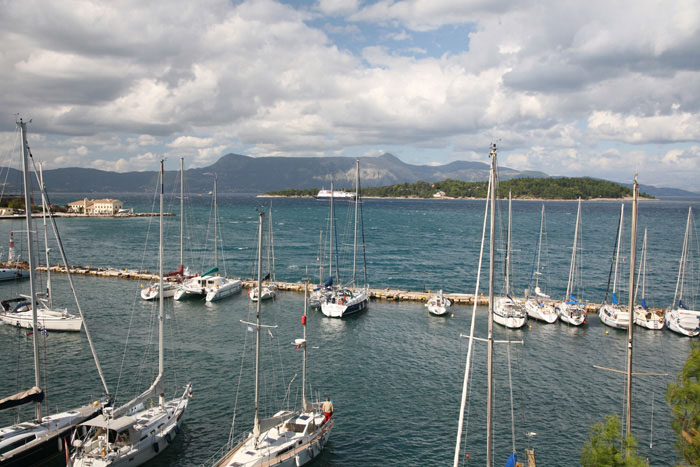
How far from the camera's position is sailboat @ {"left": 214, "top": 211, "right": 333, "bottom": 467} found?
2014cm

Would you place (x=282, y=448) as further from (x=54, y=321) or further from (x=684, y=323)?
(x=684, y=323)

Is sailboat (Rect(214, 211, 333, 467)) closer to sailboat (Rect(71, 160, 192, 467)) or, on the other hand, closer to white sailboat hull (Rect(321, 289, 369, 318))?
sailboat (Rect(71, 160, 192, 467))

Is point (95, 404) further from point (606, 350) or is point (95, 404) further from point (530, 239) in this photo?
point (530, 239)

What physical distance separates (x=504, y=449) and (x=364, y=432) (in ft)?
23.2

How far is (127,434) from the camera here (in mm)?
21094

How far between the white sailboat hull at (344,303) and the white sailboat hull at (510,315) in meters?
13.1

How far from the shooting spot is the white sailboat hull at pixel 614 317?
43281 mm

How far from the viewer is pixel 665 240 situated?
115 meters

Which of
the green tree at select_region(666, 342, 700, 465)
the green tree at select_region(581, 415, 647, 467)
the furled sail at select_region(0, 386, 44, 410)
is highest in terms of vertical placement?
the green tree at select_region(666, 342, 700, 465)

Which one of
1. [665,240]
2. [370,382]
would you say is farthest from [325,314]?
[665,240]

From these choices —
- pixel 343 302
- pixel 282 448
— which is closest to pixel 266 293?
pixel 343 302

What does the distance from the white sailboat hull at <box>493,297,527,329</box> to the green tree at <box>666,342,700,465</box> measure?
85.9 ft

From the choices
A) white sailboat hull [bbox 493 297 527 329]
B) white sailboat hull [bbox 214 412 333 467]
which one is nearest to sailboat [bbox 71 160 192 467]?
white sailboat hull [bbox 214 412 333 467]

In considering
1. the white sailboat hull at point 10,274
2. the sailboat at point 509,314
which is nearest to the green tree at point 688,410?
the sailboat at point 509,314
